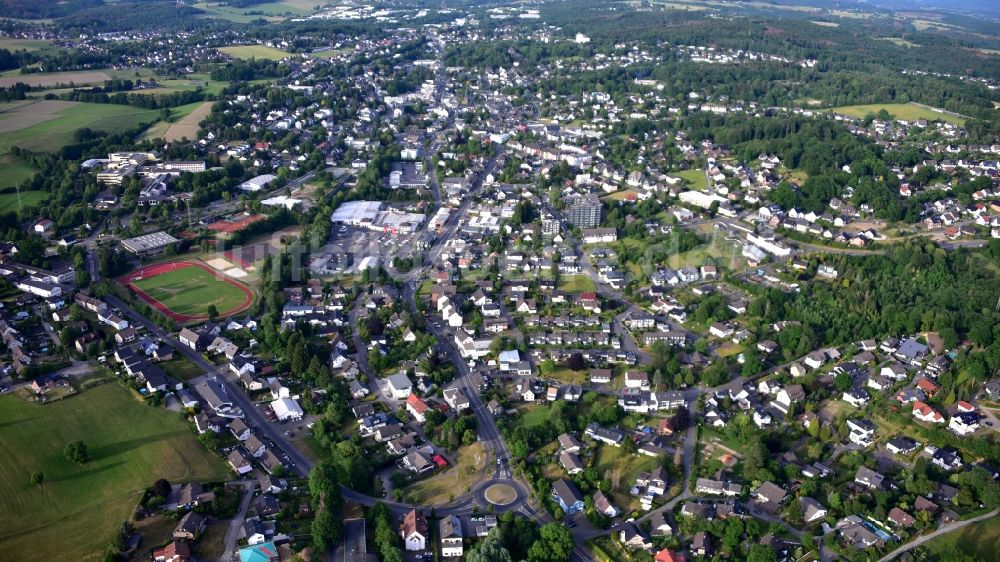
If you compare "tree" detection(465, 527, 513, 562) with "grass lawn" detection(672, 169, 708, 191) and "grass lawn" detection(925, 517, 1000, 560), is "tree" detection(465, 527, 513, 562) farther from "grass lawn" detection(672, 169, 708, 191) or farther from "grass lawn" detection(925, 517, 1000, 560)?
"grass lawn" detection(672, 169, 708, 191)

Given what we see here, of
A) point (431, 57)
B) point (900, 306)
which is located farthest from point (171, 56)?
point (900, 306)

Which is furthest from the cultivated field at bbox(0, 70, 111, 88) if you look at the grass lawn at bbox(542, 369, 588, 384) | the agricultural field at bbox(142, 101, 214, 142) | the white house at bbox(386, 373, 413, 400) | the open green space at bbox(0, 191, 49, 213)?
the grass lawn at bbox(542, 369, 588, 384)

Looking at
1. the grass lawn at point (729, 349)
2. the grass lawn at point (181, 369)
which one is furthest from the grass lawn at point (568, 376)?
the grass lawn at point (181, 369)

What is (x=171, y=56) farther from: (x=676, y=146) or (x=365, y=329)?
(x=365, y=329)

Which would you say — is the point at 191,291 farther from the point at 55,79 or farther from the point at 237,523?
the point at 55,79

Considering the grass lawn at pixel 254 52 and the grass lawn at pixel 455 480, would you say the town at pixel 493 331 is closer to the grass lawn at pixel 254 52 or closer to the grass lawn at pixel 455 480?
the grass lawn at pixel 455 480

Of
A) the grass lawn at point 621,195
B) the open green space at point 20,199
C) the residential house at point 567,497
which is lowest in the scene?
the open green space at point 20,199

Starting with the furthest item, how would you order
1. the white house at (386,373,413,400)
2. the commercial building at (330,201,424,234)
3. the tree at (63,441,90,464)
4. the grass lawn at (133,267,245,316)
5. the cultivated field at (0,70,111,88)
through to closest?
the cultivated field at (0,70,111,88) < the commercial building at (330,201,424,234) < the grass lawn at (133,267,245,316) < the white house at (386,373,413,400) < the tree at (63,441,90,464)
